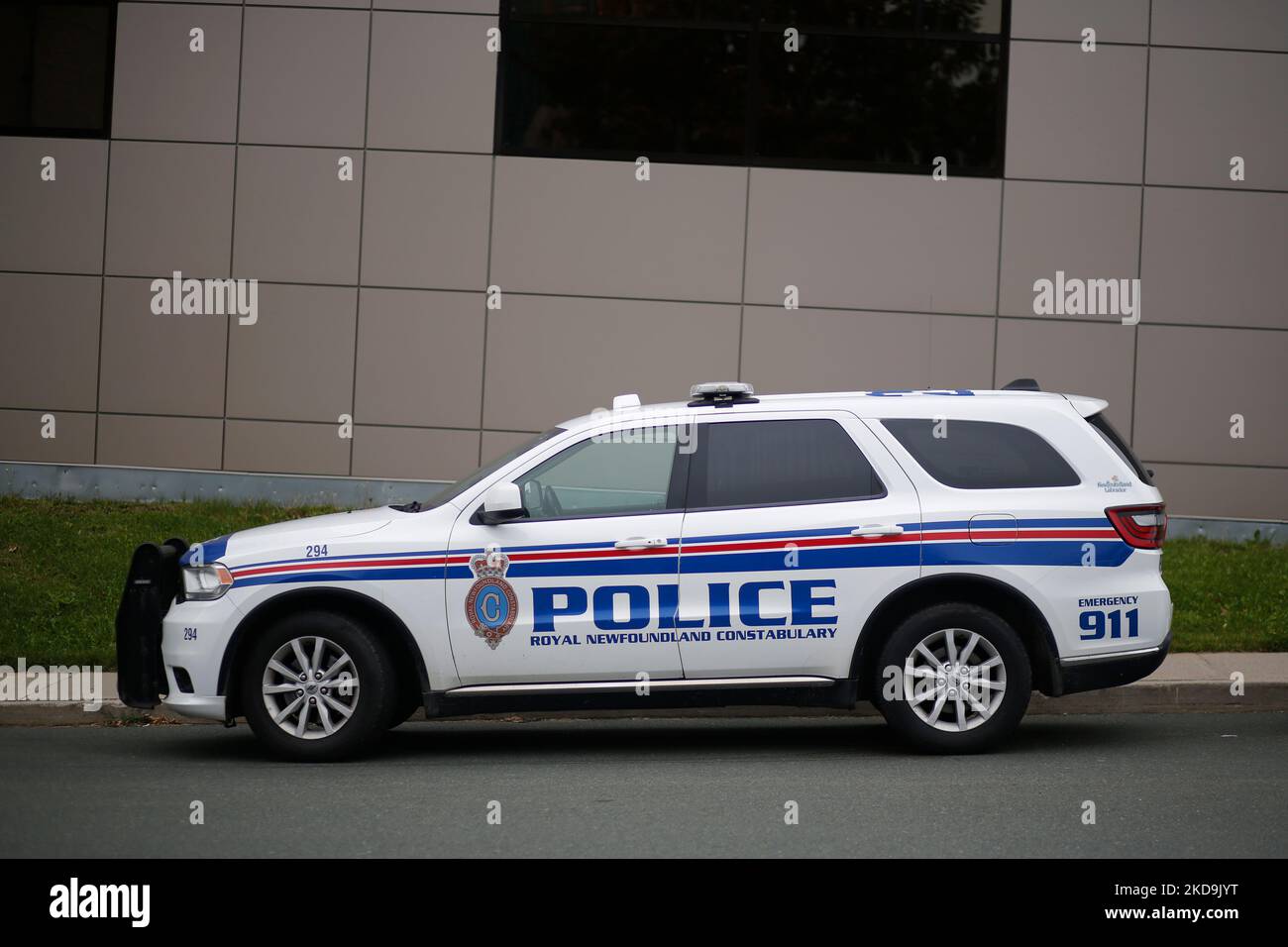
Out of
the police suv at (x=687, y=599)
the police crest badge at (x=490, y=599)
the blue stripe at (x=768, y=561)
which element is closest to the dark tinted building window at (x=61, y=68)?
the police suv at (x=687, y=599)

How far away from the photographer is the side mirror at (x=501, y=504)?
797 cm

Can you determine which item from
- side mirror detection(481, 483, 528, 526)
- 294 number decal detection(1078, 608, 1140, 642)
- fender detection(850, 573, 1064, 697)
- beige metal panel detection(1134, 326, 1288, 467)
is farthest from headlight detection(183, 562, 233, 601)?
beige metal panel detection(1134, 326, 1288, 467)

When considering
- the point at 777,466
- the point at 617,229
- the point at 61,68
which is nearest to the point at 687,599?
the point at 777,466

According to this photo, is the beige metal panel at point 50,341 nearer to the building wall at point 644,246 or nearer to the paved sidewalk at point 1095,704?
the building wall at point 644,246

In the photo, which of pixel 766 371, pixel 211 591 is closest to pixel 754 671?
pixel 211 591

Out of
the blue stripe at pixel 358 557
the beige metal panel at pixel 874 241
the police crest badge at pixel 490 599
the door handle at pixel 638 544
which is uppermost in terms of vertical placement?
the beige metal panel at pixel 874 241

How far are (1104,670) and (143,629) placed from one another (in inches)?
205

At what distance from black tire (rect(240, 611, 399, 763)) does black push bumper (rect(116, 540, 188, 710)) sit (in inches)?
25.0

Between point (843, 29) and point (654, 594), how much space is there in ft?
31.9

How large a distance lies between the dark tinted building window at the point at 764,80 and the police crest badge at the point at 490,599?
893cm

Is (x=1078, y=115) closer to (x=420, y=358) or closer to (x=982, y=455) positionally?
(x=420, y=358)

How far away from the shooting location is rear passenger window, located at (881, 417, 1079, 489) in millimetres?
8328
